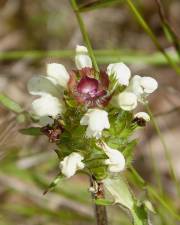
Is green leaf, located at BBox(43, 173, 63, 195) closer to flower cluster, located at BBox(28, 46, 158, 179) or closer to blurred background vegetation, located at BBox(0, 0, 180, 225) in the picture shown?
flower cluster, located at BBox(28, 46, 158, 179)

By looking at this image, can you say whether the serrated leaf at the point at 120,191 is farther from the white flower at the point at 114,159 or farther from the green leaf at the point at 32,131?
the green leaf at the point at 32,131

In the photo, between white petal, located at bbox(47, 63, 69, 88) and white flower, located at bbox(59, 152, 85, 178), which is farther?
white petal, located at bbox(47, 63, 69, 88)

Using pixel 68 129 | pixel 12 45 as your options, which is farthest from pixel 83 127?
pixel 12 45

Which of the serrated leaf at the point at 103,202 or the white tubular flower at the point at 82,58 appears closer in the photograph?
the serrated leaf at the point at 103,202

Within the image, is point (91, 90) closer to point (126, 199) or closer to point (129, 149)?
point (129, 149)

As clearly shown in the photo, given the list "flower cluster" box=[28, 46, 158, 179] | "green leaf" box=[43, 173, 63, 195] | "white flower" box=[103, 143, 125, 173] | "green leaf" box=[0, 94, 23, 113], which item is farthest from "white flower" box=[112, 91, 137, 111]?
"green leaf" box=[0, 94, 23, 113]

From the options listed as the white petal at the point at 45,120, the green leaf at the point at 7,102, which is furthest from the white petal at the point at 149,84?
the green leaf at the point at 7,102

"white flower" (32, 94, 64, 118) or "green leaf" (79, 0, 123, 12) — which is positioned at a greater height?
"green leaf" (79, 0, 123, 12)
